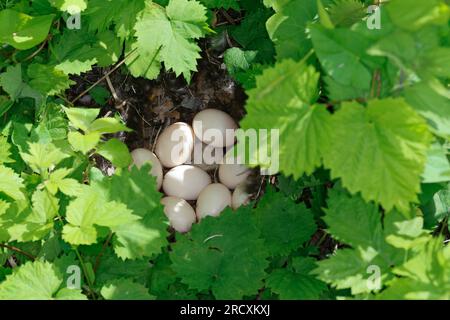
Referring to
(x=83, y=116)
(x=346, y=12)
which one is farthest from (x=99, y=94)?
(x=346, y=12)

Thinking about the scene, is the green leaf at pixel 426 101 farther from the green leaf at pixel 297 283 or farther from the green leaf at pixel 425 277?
the green leaf at pixel 297 283

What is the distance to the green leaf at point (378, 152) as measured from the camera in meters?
1.24

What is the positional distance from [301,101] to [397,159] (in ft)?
0.78

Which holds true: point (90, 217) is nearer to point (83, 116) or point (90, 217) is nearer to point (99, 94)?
point (83, 116)

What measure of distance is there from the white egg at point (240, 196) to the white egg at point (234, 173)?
2 centimetres

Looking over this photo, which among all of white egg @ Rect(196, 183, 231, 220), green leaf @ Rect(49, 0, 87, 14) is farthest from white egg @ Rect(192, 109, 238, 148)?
green leaf @ Rect(49, 0, 87, 14)

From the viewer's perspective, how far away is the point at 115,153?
178 centimetres

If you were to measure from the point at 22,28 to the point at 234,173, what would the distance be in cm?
78

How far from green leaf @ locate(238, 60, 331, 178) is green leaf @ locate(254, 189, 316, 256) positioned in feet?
1.39

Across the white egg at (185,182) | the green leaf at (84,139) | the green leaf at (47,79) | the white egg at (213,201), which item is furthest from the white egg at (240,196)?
the green leaf at (47,79)

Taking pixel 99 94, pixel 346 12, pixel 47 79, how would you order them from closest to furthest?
pixel 346 12
pixel 47 79
pixel 99 94

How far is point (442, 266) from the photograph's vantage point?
131cm
